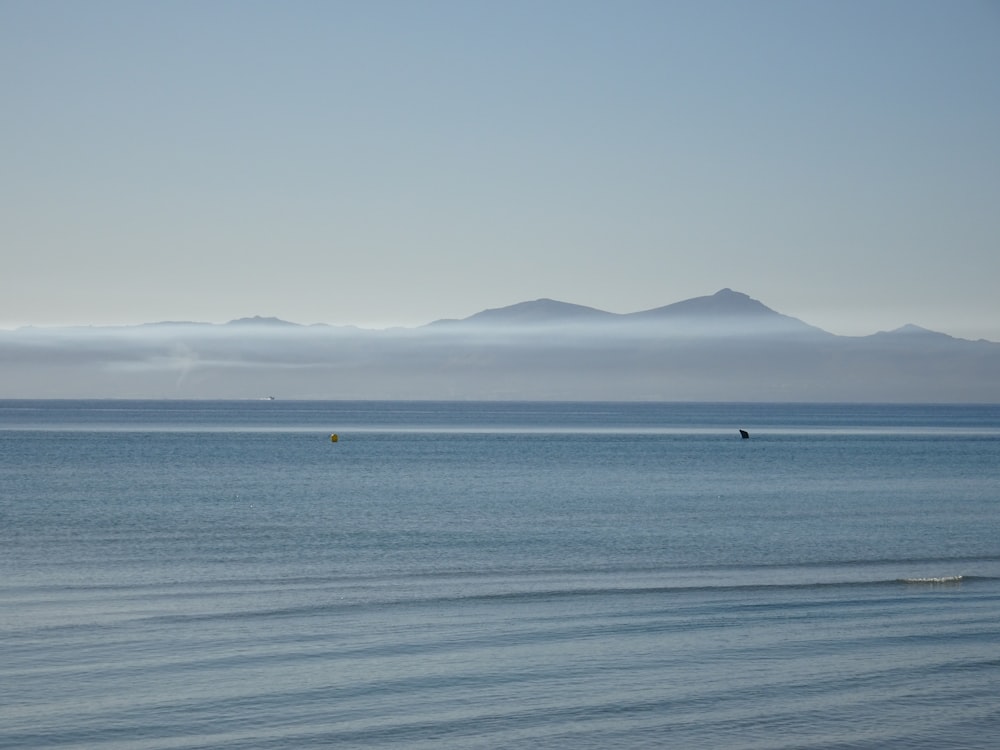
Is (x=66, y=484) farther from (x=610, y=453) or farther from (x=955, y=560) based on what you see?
(x=610, y=453)

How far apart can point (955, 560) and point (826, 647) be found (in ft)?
47.0

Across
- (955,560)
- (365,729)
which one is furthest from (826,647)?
(955,560)

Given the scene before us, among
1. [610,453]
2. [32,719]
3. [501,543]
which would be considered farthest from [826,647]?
[610,453]

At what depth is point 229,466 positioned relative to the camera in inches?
3009

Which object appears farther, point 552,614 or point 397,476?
point 397,476

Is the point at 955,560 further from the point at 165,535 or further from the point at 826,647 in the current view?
the point at 165,535

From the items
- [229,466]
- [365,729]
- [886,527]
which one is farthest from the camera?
[229,466]

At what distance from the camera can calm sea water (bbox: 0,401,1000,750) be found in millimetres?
14750

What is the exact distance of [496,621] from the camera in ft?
A: 70.3

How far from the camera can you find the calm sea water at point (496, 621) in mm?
14750

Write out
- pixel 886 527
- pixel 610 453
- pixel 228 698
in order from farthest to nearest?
pixel 610 453
pixel 886 527
pixel 228 698

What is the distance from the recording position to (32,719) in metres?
14.5

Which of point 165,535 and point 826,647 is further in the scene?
point 165,535

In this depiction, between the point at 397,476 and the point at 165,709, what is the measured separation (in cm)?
5255
